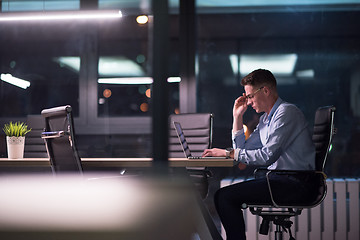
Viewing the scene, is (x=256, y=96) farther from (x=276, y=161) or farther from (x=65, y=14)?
(x=65, y=14)

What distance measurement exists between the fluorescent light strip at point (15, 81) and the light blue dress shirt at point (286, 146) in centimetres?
378

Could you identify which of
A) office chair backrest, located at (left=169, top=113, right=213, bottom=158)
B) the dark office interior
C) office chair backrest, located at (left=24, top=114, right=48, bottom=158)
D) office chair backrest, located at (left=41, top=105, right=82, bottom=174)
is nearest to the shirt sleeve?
office chair backrest, located at (left=41, top=105, right=82, bottom=174)

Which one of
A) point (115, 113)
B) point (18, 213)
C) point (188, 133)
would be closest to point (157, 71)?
point (18, 213)

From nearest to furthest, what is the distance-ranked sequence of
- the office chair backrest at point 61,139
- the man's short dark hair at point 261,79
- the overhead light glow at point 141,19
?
1. the office chair backrest at point 61,139
2. the man's short dark hair at point 261,79
3. the overhead light glow at point 141,19

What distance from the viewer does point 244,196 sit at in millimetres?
2672

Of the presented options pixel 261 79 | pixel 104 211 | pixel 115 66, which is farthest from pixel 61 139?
pixel 115 66

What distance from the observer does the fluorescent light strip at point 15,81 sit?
5.66 meters

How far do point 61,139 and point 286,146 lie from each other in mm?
1378

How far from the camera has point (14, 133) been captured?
10.8 ft

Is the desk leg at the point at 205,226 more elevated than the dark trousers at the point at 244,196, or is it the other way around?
the desk leg at the point at 205,226

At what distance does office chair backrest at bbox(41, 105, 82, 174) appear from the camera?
8.63 feet

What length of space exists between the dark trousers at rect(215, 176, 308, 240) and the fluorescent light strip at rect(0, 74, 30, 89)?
383cm

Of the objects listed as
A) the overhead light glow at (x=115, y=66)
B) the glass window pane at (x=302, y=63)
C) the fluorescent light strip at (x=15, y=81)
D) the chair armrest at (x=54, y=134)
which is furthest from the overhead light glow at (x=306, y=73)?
the chair armrest at (x=54, y=134)

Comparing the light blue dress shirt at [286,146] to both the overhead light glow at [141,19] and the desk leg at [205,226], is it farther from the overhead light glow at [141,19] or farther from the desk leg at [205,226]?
the overhead light glow at [141,19]
